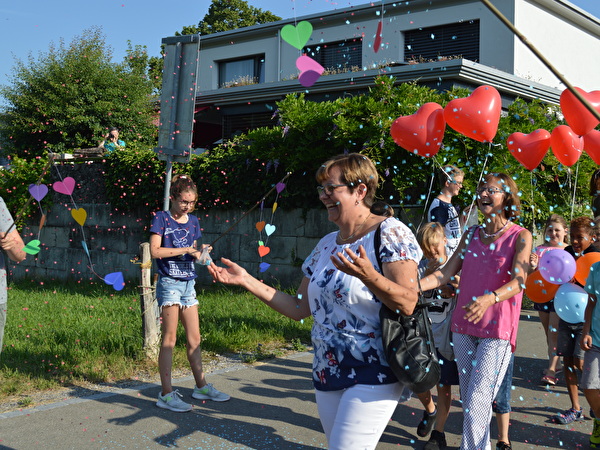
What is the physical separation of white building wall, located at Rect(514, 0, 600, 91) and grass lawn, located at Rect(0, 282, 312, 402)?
12.8 meters

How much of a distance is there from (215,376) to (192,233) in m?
1.51

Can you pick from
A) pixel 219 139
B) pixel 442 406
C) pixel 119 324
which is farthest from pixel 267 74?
pixel 442 406

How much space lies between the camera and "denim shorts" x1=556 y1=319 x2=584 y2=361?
4898 mm

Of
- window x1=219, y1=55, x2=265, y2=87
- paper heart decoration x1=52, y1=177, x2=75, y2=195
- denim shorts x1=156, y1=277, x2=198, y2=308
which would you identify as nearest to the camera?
denim shorts x1=156, y1=277, x2=198, y2=308

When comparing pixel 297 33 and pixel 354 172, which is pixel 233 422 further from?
pixel 297 33

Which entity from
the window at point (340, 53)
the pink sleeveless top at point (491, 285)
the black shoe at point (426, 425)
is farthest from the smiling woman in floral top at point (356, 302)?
the window at point (340, 53)

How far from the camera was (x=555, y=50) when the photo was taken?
20.6 meters

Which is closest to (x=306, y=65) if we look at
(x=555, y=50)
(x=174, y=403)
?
(x=174, y=403)

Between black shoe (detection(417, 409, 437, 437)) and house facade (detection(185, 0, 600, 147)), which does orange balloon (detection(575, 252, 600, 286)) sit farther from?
house facade (detection(185, 0, 600, 147))

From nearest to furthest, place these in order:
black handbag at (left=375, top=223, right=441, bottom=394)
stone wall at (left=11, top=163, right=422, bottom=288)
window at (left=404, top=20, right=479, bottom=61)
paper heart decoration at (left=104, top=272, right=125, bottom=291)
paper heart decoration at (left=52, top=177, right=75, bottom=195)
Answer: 1. black handbag at (left=375, top=223, right=441, bottom=394)
2. paper heart decoration at (left=104, top=272, right=125, bottom=291)
3. paper heart decoration at (left=52, top=177, right=75, bottom=195)
4. stone wall at (left=11, top=163, right=422, bottom=288)
5. window at (left=404, top=20, right=479, bottom=61)

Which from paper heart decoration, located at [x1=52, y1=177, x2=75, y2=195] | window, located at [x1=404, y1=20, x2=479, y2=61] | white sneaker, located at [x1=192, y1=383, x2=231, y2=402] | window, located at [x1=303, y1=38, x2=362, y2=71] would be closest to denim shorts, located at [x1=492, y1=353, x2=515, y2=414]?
white sneaker, located at [x1=192, y1=383, x2=231, y2=402]

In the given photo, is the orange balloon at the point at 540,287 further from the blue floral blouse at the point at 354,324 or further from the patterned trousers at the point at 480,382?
the blue floral blouse at the point at 354,324

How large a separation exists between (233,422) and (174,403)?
495 millimetres

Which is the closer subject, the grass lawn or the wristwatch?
the wristwatch
